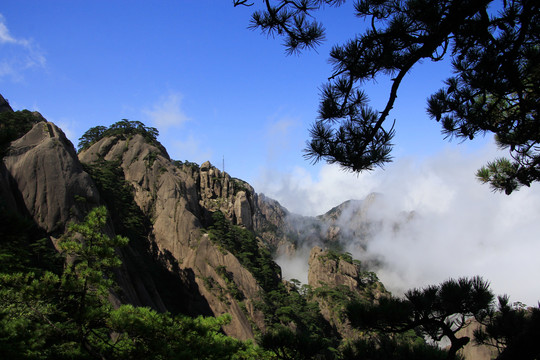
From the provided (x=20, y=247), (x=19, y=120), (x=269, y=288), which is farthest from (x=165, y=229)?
(x=20, y=247)

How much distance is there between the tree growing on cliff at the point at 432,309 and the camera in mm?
3172

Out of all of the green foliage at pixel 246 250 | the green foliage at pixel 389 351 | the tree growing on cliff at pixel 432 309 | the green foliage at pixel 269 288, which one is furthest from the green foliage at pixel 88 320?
the green foliage at pixel 246 250

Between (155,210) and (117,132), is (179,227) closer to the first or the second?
(155,210)

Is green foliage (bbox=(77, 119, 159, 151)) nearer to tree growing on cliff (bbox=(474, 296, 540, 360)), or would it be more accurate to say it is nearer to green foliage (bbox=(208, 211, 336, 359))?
green foliage (bbox=(208, 211, 336, 359))

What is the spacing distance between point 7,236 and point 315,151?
3779 mm

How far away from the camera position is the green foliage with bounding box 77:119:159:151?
37.4 metres

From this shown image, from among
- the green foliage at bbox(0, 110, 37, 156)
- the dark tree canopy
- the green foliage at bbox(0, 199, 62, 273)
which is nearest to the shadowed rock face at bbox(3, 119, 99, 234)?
the green foliage at bbox(0, 110, 37, 156)

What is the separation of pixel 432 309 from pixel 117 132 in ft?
128

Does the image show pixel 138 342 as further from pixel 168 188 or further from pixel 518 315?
pixel 168 188

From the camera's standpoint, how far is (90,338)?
7.38 m

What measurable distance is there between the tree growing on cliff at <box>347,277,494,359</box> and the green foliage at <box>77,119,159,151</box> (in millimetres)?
37461

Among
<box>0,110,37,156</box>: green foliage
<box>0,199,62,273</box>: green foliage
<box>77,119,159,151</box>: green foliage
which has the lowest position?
<box>0,199,62,273</box>: green foliage

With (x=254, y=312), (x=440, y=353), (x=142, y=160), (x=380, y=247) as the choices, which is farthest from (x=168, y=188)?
(x=380, y=247)

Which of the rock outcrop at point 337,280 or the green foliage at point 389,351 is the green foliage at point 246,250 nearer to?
the rock outcrop at point 337,280
